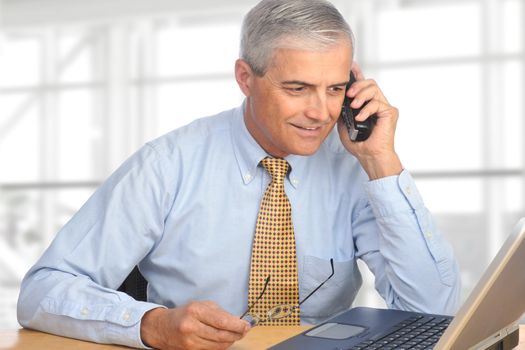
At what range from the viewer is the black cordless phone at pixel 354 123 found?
1.92 metres

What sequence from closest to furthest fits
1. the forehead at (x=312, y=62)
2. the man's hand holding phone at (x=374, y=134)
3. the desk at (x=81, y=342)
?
1. the desk at (x=81, y=342)
2. the forehead at (x=312, y=62)
3. the man's hand holding phone at (x=374, y=134)

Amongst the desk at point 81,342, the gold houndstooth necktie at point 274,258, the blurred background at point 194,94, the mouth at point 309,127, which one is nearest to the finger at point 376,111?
the mouth at point 309,127

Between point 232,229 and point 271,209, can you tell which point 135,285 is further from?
point 271,209

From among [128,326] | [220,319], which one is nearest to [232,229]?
[128,326]

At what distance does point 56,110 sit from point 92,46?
0.74 metres

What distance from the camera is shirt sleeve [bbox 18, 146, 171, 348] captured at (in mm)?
1566

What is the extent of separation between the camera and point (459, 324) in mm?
1094

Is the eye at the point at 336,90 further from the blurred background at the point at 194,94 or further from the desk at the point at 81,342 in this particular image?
the blurred background at the point at 194,94

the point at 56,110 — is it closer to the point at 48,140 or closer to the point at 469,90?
the point at 48,140

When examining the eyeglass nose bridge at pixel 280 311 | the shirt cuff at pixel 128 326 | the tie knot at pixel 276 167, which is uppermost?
the tie knot at pixel 276 167

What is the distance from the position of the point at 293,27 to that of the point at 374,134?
1.08 ft

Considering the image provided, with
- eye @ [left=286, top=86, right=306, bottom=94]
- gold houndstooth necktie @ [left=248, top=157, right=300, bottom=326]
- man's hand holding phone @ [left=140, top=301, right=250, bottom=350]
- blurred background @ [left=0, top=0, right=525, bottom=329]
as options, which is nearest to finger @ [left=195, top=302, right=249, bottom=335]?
man's hand holding phone @ [left=140, top=301, right=250, bottom=350]

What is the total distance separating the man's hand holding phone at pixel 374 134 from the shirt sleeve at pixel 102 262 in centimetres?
45

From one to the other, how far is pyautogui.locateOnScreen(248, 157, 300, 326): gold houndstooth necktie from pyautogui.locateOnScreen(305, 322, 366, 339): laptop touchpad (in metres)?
0.45
